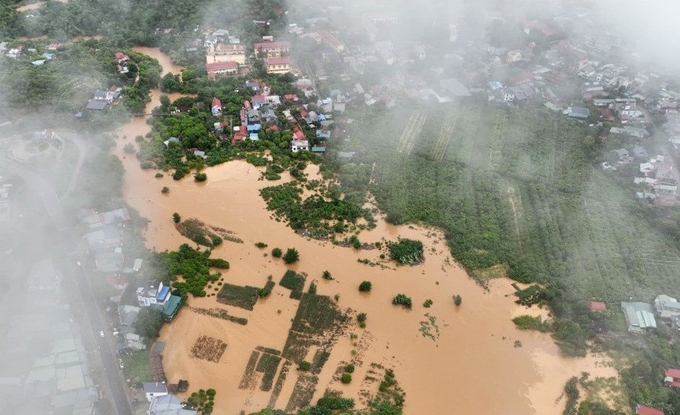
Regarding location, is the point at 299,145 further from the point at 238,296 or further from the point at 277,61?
the point at 238,296

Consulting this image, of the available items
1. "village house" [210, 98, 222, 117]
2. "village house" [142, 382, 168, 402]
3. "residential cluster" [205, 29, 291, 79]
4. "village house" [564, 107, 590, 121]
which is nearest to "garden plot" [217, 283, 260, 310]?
"village house" [142, 382, 168, 402]

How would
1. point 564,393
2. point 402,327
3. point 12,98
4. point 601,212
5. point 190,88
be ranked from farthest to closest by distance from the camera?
1. point 190,88
2. point 12,98
3. point 601,212
4. point 402,327
5. point 564,393

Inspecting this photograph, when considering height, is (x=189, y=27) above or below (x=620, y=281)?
above

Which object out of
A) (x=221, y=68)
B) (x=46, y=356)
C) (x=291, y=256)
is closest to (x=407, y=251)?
(x=291, y=256)

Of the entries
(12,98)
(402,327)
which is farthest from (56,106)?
(402,327)

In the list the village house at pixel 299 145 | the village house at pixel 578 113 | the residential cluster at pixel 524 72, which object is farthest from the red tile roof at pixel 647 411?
the village house at pixel 578 113

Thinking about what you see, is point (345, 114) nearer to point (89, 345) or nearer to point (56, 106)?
point (56, 106)

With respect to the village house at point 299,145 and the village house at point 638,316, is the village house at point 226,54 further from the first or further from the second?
the village house at point 638,316
